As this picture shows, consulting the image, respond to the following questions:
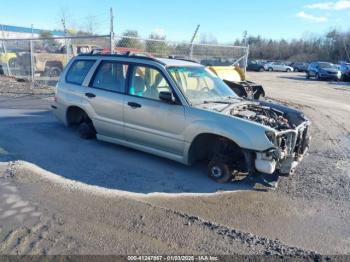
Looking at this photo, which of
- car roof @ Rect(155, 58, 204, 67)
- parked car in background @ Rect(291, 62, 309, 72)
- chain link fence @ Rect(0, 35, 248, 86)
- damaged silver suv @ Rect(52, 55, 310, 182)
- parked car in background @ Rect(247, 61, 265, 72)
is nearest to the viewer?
damaged silver suv @ Rect(52, 55, 310, 182)

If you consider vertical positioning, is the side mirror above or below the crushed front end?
above

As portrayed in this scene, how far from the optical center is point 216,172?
17.4 ft

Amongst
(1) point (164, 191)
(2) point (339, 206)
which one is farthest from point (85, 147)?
(2) point (339, 206)

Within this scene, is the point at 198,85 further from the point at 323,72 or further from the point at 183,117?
the point at 323,72

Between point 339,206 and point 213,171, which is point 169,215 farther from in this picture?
point 339,206

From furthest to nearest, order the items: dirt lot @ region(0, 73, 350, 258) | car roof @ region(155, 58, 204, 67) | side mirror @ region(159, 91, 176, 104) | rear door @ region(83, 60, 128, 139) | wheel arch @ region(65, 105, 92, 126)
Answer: wheel arch @ region(65, 105, 92, 126) → rear door @ region(83, 60, 128, 139) → car roof @ region(155, 58, 204, 67) → side mirror @ region(159, 91, 176, 104) → dirt lot @ region(0, 73, 350, 258)

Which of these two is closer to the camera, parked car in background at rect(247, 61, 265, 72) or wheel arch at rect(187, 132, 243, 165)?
wheel arch at rect(187, 132, 243, 165)

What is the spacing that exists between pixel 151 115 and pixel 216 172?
4.58ft

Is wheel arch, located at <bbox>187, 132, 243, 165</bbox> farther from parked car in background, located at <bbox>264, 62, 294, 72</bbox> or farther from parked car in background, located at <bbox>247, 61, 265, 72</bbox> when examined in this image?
parked car in background, located at <bbox>264, 62, 294, 72</bbox>

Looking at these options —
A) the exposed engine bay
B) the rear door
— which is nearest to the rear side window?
the rear door

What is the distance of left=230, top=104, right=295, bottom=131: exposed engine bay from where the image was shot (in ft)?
17.1

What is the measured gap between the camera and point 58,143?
272 inches

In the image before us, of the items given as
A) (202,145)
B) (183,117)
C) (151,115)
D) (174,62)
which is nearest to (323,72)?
(174,62)

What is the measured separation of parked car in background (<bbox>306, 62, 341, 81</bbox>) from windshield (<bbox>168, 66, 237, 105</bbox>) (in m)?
31.7
